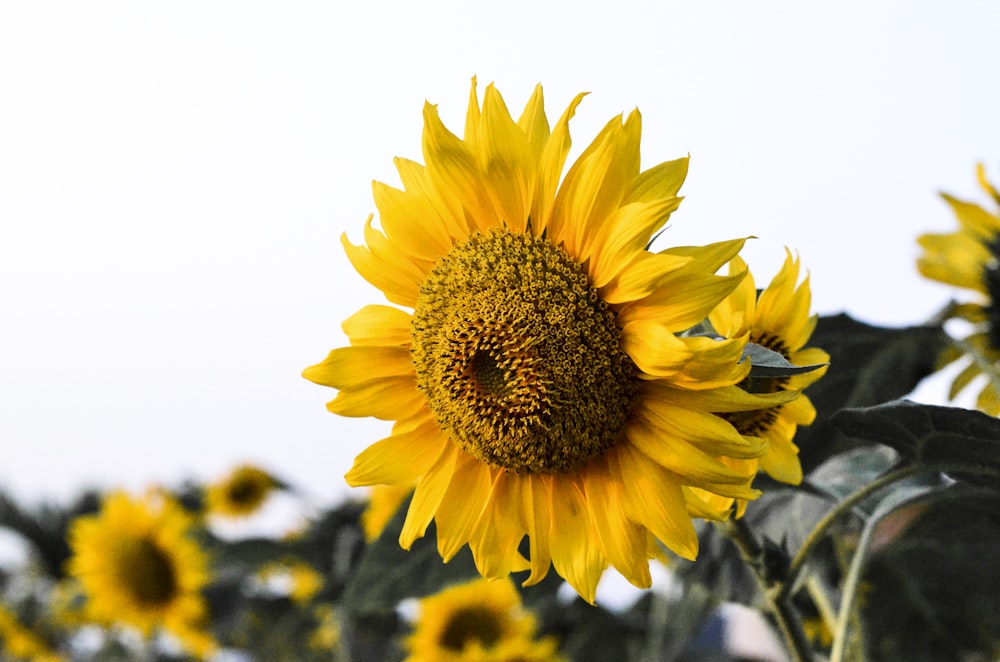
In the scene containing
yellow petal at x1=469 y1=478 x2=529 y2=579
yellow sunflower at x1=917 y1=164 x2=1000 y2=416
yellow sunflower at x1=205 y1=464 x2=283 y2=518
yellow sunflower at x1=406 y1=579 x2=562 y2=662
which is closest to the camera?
yellow petal at x1=469 y1=478 x2=529 y2=579

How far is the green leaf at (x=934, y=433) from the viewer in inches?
24.7

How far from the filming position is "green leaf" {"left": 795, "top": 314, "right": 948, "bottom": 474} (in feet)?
2.97

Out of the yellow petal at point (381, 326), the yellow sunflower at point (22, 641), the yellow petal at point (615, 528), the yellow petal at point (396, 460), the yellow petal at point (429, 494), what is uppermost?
the yellow petal at point (381, 326)

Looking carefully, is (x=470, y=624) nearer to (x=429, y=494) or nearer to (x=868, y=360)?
(x=868, y=360)

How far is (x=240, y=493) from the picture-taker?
247cm

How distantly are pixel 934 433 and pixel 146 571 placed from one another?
180cm

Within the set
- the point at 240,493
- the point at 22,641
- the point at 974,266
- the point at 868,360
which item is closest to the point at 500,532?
the point at 868,360

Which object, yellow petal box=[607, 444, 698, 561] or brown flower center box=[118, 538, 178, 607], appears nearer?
yellow petal box=[607, 444, 698, 561]

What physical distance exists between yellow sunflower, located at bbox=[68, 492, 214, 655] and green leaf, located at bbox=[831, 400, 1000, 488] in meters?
1.59

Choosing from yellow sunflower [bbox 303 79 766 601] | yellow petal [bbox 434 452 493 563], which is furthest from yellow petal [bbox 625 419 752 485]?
yellow petal [bbox 434 452 493 563]

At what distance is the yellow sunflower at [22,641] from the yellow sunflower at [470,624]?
2.07m

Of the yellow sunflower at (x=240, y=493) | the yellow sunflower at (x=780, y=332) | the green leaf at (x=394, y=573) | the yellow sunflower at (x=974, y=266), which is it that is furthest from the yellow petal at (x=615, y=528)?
the yellow sunflower at (x=240, y=493)

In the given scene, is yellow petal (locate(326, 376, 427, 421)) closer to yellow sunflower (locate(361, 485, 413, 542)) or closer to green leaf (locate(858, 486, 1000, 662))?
green leaf (locate(858, 486, 1000, 662))

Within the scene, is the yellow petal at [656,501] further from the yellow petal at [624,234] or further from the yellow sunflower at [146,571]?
the yellow sunflower at [146,571]
